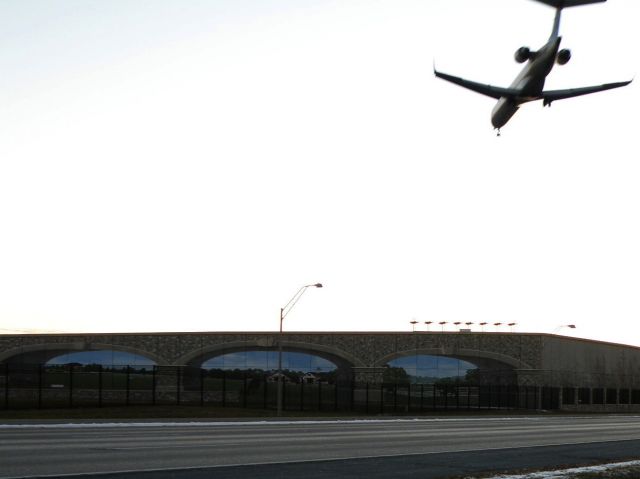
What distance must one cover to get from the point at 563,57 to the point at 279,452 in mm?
16083

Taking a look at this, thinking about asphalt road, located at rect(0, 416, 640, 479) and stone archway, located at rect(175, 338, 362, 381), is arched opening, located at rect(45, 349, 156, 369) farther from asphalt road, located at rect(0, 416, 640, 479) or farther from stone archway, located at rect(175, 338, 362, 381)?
asphalt road, located at rect(0, 416, 640, 479)

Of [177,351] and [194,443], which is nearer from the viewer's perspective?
[194,443]

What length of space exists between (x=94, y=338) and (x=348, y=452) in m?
70.7

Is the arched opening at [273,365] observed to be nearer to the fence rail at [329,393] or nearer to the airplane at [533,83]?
the fence rail at [329,393]

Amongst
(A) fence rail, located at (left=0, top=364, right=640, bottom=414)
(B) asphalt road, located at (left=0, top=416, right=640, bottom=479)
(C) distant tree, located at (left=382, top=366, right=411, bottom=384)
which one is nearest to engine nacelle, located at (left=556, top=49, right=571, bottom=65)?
(B) asphalt road, located at (left=0, top=416, right=640, bottom=479)

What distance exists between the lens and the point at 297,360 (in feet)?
298

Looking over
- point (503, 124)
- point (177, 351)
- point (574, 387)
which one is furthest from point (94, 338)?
point (503, 124)

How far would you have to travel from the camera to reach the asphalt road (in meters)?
18.4

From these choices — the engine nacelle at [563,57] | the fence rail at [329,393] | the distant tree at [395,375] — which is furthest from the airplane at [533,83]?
the distant tree at [395,375]

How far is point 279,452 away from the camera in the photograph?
77.2 feet

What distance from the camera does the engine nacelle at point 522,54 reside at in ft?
105

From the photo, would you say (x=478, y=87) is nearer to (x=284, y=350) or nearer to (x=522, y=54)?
(x=522, y=54)

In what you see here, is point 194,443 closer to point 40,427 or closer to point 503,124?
point 40,427

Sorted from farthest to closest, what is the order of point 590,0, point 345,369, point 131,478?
point 345,369 < point 590,0 < point 131,478
